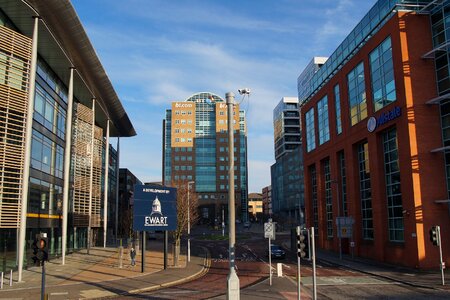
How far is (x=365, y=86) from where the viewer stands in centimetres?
4050

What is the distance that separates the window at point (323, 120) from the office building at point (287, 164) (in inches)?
2391

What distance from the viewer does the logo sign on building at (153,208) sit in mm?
32281

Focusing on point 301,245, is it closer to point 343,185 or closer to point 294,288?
point 294,288

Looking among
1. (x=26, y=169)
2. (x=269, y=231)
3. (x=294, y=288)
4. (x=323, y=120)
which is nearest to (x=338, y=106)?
(x=323, y=120)

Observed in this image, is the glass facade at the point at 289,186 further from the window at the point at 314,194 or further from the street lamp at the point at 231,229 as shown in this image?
the street lamp at the point at 231,229

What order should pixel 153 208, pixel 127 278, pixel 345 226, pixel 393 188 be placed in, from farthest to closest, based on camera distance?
1. pixel 345 226
2. pixel 393 188
3. pixel 153 208
4. pixel 127 278

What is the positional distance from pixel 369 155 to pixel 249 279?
18.4m

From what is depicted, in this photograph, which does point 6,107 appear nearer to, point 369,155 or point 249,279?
point 249,279

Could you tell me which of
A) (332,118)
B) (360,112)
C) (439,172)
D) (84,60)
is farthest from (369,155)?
(84,60)

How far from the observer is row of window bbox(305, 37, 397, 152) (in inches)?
1419

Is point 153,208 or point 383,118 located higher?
point 383,118

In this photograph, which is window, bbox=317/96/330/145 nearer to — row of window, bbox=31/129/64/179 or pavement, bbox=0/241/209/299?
pavement, bbox=0/241/209/299

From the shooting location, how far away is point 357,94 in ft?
141

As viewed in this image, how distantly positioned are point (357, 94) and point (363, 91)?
1.48 meters
